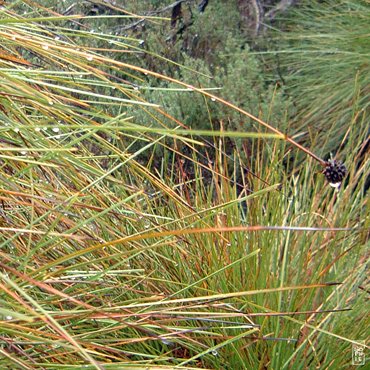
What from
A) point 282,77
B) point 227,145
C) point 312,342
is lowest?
point 227,145

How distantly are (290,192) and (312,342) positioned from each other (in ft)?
2.46

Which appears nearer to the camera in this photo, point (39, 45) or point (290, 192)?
point (39, 45)

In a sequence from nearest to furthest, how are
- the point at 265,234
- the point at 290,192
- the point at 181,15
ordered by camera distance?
1. the point at 265,234
2. the point at 290,192
3. the point at 181,15

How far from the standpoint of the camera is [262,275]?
1.60 meters

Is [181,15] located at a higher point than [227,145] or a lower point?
higher

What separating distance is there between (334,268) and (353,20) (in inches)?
95.5

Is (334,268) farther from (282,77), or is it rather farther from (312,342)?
(282,77)

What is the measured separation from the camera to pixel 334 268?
1729 mm

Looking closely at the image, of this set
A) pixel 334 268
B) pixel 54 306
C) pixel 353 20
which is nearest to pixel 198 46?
pixel 353 20

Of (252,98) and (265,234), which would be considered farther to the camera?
(252,98)

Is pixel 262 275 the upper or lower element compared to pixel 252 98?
upper

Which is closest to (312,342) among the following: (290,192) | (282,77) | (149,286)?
(149,286)

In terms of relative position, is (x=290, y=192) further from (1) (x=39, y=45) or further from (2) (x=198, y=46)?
(2) (x=198, y=46)

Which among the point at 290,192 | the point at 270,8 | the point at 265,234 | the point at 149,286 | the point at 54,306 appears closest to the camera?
the point at 54,306
